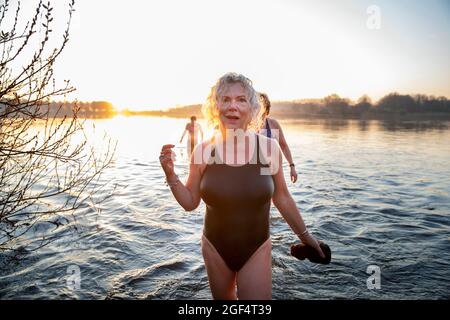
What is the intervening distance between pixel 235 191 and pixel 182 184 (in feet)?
1.61

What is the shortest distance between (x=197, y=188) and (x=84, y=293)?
8.85 ft

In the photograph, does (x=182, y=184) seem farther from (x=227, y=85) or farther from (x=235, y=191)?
(x=227, y=85)

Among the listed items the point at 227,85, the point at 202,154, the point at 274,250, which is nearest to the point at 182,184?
the point at 202,154

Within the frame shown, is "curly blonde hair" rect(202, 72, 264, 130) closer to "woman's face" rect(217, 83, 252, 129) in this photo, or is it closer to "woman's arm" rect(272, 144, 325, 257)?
"woman's face" rect(217, 83, 252, 129)

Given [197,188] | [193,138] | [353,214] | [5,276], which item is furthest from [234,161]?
[193,138]

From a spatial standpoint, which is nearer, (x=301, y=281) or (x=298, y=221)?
(x=298, y=221)

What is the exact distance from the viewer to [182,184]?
265cm

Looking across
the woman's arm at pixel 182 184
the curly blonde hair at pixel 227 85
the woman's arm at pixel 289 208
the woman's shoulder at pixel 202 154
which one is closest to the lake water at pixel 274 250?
the woman's arm at pixel 289 208

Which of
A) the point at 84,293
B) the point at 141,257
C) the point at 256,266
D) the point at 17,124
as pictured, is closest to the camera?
the point at 256,266

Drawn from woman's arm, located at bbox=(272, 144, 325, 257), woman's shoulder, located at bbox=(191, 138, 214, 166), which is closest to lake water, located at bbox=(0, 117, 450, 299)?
woman's arm, located at bbox=(272, 144, 325, 257)

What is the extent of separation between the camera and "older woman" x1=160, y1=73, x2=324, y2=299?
8.45ft

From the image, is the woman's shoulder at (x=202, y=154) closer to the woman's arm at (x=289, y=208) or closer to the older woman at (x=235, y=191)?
the older woman at (x=235, y=191)

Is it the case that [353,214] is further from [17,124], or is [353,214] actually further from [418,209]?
[17,124]
